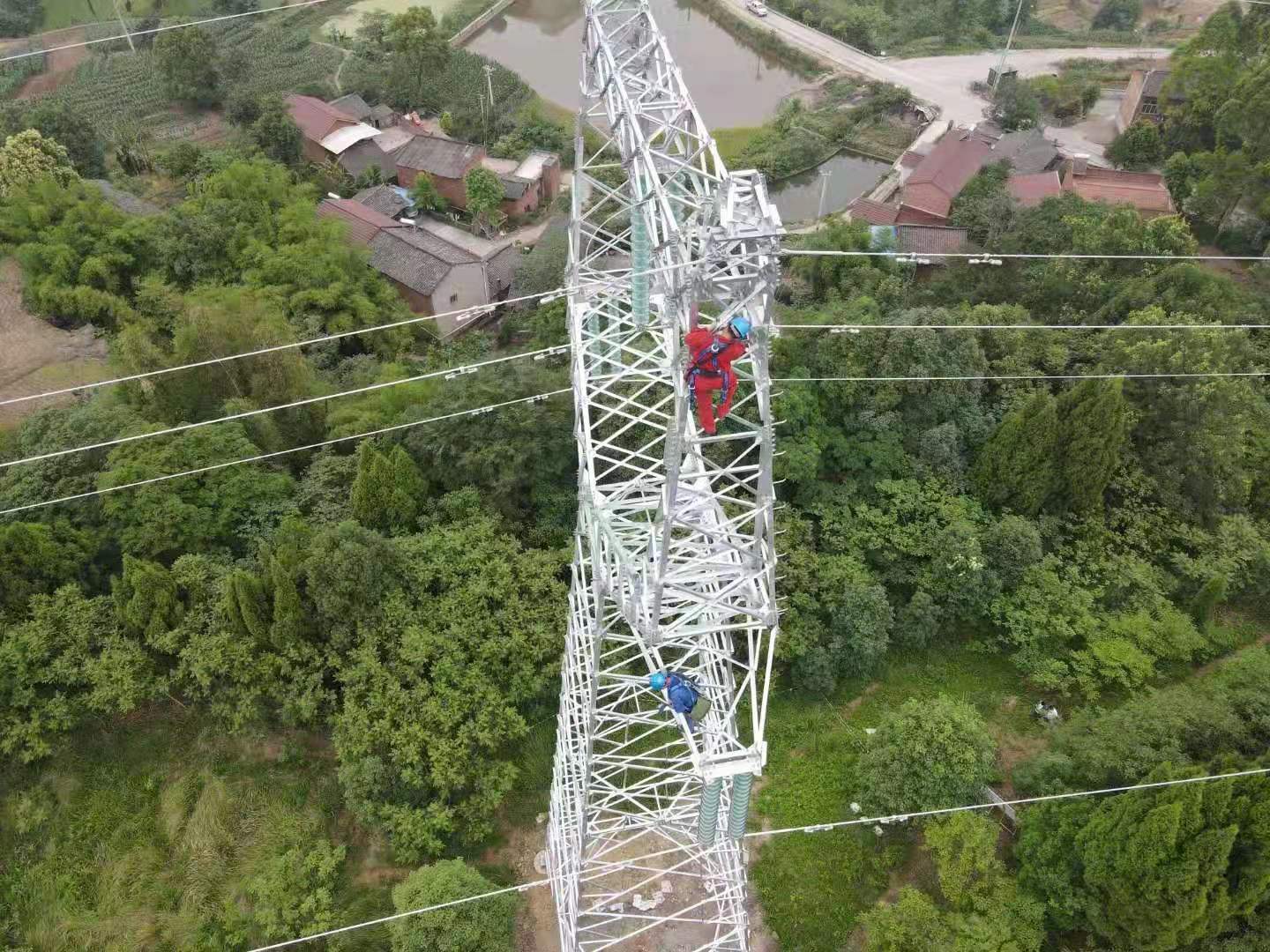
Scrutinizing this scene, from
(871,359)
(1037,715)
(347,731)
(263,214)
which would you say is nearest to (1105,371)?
(871,359)

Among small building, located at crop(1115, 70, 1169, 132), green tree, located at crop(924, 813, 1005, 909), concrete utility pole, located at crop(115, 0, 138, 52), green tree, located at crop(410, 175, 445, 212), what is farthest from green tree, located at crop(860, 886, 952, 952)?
concrete utility pole, located at crop(115, 0, 138, 52)

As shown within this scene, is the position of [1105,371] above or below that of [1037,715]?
above

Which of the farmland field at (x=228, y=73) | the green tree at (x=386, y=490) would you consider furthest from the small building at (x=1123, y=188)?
the farmland field at (x=228, y=73)

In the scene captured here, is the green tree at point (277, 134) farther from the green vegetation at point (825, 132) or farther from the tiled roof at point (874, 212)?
the tiled roof at point (874, 212)

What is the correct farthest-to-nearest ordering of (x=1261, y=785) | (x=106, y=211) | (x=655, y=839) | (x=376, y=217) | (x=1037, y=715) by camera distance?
(x=376, y=217) < (x=106, y=211) < (x=1037, y=715) < (x=655, y=839) < (x=1261, y=785)

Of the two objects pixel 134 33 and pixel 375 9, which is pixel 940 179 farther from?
pixel 134 33

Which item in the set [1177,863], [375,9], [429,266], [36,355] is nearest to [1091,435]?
[1177,863]

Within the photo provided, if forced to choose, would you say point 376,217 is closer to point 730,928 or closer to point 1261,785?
point 730,928

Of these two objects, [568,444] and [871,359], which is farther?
[871,359]
